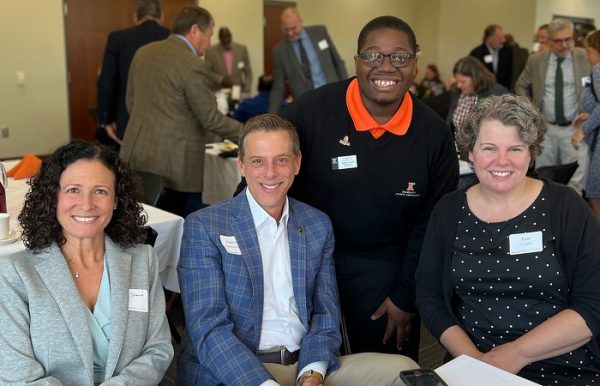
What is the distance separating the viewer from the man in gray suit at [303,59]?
18.2ft

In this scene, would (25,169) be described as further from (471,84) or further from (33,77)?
(33,77)

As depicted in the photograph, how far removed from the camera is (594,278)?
5.79 feet

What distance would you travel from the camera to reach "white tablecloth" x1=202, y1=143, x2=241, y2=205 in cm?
446

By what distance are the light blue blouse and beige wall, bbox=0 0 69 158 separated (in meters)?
6.61

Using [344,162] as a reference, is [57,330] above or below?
below

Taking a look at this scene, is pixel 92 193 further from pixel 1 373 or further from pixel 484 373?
pixel 484 373

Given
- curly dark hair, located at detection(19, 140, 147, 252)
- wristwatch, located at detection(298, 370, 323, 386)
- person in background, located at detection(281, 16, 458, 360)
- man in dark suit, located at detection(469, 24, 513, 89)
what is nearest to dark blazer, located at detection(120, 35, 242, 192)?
person in background, located at detection(281, 16, 458, 360)

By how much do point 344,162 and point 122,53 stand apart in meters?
3.25

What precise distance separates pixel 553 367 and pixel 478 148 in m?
0.69

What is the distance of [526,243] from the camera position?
1.82 metres

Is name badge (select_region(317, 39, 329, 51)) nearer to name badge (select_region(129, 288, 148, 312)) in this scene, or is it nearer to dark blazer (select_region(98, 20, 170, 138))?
dark blazer (select_region(98, 20, 170, 138))

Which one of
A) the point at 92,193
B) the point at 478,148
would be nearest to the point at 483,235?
the point at 478,148

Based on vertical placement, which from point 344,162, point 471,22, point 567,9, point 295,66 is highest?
point 567,9

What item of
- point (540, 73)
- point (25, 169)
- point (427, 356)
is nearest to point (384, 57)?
point (427, 356)
